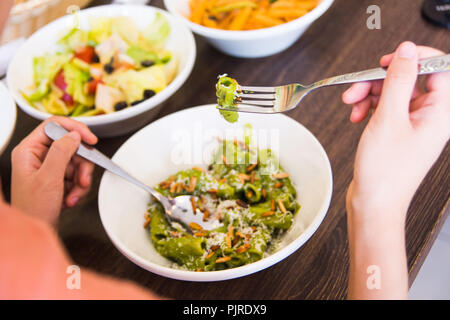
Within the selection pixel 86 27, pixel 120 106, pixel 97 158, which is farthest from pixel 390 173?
pixel 86 27

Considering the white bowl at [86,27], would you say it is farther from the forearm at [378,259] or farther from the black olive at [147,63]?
the forearm at [378,259]

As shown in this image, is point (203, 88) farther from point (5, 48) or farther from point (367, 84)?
point (5, 48)

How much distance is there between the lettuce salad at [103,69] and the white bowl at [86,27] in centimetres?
3

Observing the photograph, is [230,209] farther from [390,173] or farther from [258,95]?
[390,173]

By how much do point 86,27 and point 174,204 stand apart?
36.4 inches

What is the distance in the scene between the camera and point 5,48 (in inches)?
65.0

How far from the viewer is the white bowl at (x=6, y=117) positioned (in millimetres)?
1267

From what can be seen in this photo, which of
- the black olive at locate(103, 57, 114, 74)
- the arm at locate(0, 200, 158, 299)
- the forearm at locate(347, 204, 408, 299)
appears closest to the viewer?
the arm at locate(0, 200, 158, 299)

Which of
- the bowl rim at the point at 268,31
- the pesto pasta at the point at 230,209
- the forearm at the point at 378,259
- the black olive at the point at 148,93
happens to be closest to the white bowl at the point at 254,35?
the bowl rim at the point at 268,31

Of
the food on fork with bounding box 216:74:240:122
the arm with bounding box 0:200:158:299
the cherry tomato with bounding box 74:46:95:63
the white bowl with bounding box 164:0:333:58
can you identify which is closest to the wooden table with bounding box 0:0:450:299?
the white bowl with bounding box 164:0:333:58

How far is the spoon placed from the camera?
1110mm

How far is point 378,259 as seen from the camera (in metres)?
0.85

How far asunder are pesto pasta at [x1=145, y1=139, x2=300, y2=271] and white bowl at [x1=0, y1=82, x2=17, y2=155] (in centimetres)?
48

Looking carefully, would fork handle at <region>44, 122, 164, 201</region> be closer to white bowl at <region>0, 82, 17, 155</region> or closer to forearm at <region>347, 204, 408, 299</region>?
white bowl at <region>0, 82, 17, 155</region>
